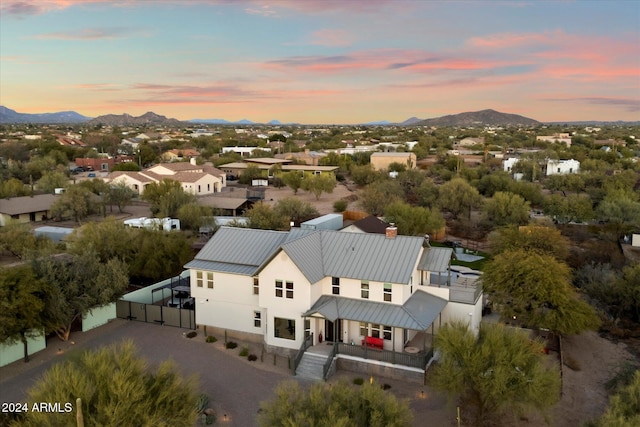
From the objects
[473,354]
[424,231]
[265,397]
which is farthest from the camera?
[424,231]

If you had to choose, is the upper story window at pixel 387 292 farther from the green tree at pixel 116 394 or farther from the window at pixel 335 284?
the green tree at pixel 116 394

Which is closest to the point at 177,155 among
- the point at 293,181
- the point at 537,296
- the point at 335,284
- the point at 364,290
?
the point at 293,181

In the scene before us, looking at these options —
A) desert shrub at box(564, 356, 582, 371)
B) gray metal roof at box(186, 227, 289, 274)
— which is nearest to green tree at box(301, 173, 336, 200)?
gray metal roof at box(186, 227, 289, 274)

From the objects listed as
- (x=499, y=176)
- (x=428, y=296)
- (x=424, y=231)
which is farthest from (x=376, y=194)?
(x=428, y=296)

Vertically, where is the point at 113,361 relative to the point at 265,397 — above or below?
above

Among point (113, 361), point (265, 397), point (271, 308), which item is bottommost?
point (265, 397)

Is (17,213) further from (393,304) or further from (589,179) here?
(589,179)

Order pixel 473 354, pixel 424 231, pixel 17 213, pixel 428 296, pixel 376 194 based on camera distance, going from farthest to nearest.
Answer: pixel 376 194 → pixel 17 213 → pixel 424 231 → pixel 428 296 → pixel 473 354
